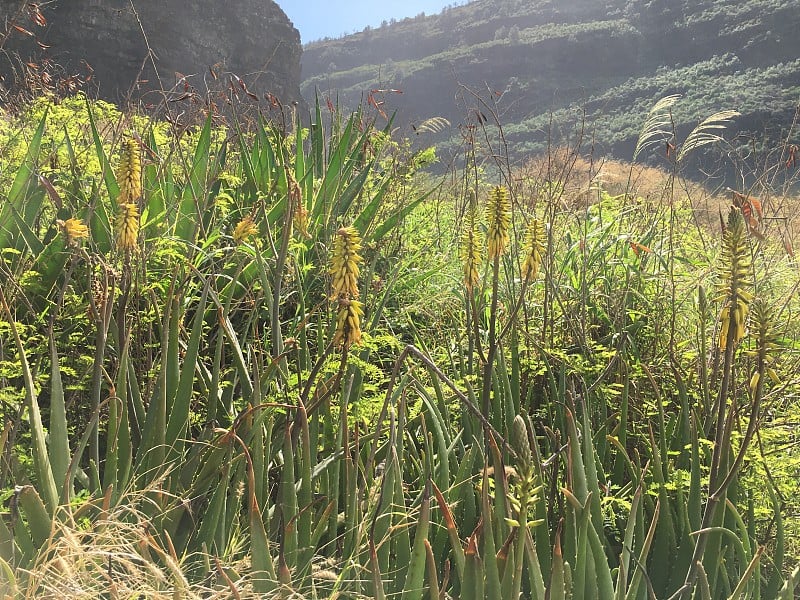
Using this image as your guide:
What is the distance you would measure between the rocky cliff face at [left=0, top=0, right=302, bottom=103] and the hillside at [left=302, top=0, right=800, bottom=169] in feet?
12.5

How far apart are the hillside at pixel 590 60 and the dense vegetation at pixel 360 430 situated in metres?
21.2

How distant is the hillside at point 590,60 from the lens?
2986cm

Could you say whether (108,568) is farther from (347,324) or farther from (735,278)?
(735,278)

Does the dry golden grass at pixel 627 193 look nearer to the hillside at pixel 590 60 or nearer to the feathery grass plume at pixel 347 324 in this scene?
the feathery grass plume at pixel 347 324

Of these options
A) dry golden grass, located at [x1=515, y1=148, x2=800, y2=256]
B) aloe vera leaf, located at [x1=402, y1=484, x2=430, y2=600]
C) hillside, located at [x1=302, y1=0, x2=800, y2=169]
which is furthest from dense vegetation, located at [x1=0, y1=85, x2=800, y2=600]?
hillside, located at [x1=302, y1=0, x2=800, y2=169]

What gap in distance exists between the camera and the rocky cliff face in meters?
17.3

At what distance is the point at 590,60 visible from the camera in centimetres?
4831

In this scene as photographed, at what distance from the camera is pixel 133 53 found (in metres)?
19.5

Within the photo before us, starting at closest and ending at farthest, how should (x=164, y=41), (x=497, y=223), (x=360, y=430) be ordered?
(x=497, y=223)
(x=360, y=430)
(x=164, y=41)

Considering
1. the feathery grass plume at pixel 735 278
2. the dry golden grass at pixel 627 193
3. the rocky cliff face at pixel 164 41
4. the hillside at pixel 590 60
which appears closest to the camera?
the feathery grass plume at pixel 735 278

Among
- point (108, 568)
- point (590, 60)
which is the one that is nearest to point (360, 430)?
point (108, 568)

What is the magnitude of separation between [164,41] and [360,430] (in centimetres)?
2328

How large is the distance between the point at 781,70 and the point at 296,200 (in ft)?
126

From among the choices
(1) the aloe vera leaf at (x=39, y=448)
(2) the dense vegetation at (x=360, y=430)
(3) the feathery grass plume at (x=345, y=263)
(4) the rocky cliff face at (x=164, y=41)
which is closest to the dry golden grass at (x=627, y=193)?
(2) the dense vegetation at (x=360, y=430)
